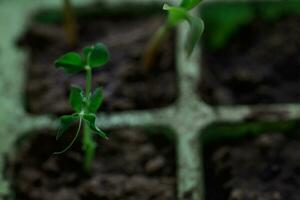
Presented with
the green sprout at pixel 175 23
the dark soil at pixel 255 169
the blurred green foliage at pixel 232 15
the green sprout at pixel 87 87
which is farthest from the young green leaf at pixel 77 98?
the blurred green foliage at pixel 232 15

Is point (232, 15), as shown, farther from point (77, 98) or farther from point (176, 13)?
point (77, 98)

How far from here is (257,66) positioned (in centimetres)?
111

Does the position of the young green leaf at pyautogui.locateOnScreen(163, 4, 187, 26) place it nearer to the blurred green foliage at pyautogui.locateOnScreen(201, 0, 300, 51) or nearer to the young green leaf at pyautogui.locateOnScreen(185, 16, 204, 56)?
the young green leaf at pyautogui.locateOnScreen(185, 16, 204, 56)

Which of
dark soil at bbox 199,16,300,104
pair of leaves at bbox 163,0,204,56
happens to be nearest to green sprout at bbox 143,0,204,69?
pair of leaves at bbox 163,0,204,56

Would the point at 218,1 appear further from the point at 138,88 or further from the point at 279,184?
the point at 279,184

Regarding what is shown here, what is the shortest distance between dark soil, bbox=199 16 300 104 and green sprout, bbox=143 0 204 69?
10cm

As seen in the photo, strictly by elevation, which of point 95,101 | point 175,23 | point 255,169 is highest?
point 175,23

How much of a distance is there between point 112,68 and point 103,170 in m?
0.20

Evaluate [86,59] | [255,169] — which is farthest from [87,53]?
[255,169]

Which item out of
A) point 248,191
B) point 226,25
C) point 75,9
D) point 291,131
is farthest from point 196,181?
point 75,9

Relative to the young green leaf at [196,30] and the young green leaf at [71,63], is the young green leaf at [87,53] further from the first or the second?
the young green leaf at [196,30]

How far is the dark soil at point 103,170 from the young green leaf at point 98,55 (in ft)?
0.64

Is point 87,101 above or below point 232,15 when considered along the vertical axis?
below

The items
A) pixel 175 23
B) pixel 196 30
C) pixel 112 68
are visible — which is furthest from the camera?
pixel 112 68
